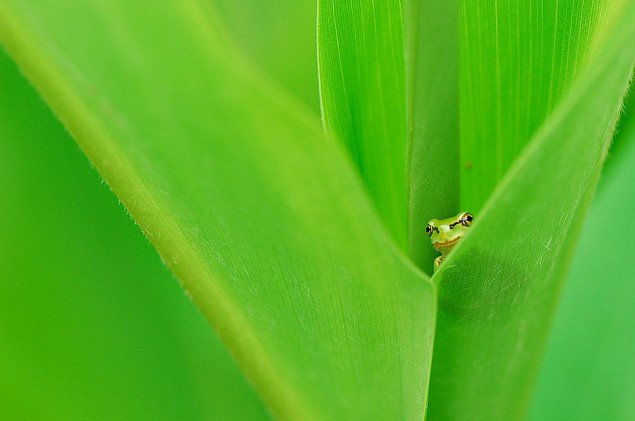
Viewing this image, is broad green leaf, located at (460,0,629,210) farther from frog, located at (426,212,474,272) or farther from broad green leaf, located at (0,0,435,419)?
broad green leaf, located at (0,0,435,419)

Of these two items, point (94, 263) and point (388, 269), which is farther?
point (94, 263)

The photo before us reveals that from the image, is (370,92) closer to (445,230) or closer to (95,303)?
(445,230)

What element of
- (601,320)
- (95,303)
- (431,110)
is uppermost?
(431,110)

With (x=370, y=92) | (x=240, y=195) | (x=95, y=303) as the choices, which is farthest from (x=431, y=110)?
(x=95, y=303)

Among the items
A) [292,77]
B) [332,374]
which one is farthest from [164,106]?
[292,77]

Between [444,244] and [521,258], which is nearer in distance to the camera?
[521,258]

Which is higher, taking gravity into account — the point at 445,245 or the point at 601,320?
the point at 445,245

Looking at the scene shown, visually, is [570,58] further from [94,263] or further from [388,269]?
[94,263]

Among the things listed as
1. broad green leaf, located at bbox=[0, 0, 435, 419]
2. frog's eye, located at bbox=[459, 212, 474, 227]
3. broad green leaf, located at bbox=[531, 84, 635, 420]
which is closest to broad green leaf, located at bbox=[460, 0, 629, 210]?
frog's eye, located at bbox=[459, 212, 474, 227]
